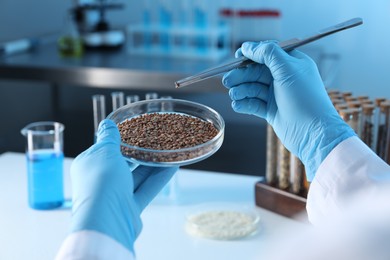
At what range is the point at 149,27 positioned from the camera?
3.27m

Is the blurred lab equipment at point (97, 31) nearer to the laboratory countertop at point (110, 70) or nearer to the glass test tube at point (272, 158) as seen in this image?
the laboratory countertop at point (110, 70)

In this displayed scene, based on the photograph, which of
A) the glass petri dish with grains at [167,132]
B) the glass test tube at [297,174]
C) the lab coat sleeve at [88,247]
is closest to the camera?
the lab coat sleeve at [88,247]

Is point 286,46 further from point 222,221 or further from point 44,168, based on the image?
point 44,168

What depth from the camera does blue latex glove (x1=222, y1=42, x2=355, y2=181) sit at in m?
1.27

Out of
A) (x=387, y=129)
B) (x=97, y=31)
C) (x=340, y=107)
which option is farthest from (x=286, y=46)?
(x=97, y=31)

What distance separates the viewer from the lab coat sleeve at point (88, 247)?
36.0 inches

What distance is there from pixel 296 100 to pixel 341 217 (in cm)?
43

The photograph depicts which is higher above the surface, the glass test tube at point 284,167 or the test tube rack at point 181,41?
the test tube rack at point 181,41

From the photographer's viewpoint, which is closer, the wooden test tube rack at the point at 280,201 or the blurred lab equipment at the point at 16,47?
the wooden test tube rack at the point at 280,201

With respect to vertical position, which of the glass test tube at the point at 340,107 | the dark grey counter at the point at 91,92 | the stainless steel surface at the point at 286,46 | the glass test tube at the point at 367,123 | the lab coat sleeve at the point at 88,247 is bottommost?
the dark grey counter at the point at 91,92

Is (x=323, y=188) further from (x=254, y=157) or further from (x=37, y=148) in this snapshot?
(x=254, y=157)

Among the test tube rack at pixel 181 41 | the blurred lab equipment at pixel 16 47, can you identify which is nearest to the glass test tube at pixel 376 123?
the test tube rack at pixel 181 41

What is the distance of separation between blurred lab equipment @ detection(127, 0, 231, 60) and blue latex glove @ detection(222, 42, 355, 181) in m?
1.73

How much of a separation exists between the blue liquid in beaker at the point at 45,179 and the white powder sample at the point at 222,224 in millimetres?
376
